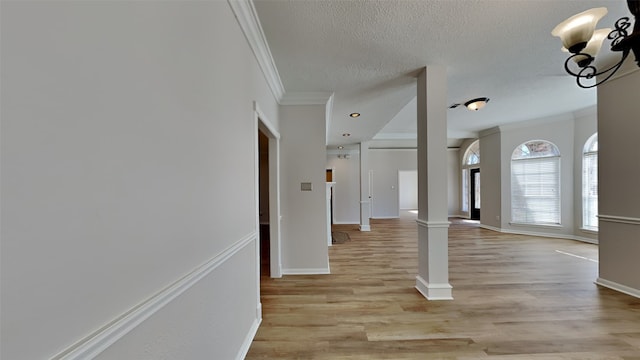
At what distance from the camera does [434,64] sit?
278 centimetres

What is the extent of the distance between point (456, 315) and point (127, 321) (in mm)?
2659

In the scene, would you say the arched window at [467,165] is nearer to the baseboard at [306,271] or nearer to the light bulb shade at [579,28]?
the baseboard at [306,271]

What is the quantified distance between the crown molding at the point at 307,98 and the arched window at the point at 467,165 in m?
7.38

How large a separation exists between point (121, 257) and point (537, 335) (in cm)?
295

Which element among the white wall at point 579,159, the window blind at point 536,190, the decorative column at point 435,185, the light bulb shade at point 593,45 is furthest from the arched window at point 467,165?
the light bulb shade at point 593,45

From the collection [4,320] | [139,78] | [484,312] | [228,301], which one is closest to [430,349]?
[484,312]

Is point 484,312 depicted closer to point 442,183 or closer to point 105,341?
point 442,183

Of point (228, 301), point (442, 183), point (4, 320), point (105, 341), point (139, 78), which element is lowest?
point (228, 301)

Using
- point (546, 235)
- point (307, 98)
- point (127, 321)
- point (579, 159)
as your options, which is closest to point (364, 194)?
point (546, 235)

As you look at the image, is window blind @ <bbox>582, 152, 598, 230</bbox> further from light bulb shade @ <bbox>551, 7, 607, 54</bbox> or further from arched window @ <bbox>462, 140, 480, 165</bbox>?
light bulb shade @ <bbox>551, 7, 607, 54</bbox>

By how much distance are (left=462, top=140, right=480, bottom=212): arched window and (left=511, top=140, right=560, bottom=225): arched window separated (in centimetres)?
232

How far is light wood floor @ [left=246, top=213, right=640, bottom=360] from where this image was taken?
1.98 metres

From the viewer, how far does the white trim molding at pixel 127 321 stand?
24.4 inches

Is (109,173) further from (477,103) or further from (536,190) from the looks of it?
(536,190)
